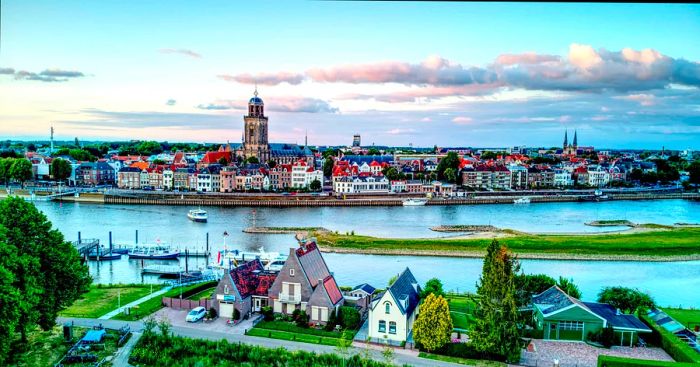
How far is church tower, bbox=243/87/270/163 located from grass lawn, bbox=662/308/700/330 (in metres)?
49.4

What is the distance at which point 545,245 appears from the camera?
23234 mm

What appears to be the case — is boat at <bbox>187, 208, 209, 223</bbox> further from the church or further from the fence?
the church

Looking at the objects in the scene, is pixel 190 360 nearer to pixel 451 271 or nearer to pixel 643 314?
pixel 643 314

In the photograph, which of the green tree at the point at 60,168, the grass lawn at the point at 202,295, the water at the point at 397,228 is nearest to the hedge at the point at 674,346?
the water at the point at 397,228

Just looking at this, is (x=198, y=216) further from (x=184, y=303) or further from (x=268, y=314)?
(x=268, y=314)

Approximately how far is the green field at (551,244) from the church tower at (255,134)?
35.3 metres

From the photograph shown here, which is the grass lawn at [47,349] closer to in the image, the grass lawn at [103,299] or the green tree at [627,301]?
the grass lawn at [103,299]

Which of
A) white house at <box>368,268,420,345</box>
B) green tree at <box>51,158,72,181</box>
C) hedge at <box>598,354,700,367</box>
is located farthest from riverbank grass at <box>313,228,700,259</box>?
green tree at <box>51,158,72,181</box>

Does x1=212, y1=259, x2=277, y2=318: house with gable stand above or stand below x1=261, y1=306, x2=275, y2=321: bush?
above

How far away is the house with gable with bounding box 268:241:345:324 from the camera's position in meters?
12.2

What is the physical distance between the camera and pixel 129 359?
9.66 metres

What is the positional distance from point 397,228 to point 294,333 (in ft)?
59.7

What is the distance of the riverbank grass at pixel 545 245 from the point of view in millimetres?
22047

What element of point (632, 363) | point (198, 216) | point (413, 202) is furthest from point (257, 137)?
point (632, 363)
